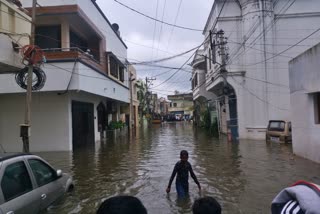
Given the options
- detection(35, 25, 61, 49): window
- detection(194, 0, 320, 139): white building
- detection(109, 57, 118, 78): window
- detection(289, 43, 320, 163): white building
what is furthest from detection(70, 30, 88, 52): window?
detection(289, 43, 320, 163): white building

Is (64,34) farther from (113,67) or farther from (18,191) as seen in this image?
(18,191)

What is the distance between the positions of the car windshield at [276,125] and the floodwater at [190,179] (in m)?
3.46

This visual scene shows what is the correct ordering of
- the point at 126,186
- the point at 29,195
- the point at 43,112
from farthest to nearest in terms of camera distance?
1. the point at 43,112
2. the point at 126,186
3. the point at 29,195

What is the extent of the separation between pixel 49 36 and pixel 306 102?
13.8 meters

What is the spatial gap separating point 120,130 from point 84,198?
27.5 meters

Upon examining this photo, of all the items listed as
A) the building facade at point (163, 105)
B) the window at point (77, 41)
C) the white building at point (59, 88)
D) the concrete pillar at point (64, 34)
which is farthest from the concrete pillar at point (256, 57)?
the building facade at point (163, 105)

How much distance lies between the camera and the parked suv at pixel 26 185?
191 inches

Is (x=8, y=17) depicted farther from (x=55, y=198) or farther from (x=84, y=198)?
(x=55, y=198)

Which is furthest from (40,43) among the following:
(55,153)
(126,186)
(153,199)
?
(153,199)

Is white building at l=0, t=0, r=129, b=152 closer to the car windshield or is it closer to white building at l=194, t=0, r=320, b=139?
white building at l=194, t=0, r=320, b=139

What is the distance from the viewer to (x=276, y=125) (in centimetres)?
2248

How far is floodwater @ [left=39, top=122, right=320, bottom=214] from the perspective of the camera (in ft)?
27.3

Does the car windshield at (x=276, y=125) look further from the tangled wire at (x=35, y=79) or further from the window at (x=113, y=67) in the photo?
the tangled wire at (x=35, y=79)

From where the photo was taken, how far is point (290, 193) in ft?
6.89
